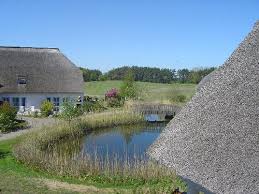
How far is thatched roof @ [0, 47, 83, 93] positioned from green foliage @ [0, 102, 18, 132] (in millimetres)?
9634

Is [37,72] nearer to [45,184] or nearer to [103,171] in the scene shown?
[103,171]

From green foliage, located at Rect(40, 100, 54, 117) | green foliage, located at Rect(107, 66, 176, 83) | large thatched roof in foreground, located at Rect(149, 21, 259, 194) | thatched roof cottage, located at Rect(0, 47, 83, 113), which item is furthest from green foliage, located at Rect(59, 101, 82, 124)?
green foliage, located at Rect(107, 66, 176, 83)

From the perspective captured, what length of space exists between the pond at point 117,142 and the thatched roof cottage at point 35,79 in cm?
814

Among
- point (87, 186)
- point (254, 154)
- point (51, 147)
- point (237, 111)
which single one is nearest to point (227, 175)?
point (254, 154)

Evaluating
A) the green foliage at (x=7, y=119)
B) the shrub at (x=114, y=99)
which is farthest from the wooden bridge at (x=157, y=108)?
the green foliage at (x=7, y=119)

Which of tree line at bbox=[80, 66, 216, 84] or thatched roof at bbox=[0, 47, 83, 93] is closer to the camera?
thatched roof at bbox=[0, 47, 83, 93]

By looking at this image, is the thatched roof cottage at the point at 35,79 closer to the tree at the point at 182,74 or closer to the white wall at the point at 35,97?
the white wall at the point at 35,97

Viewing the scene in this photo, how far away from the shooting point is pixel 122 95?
156 ft

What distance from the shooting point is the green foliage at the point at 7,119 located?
27250mm

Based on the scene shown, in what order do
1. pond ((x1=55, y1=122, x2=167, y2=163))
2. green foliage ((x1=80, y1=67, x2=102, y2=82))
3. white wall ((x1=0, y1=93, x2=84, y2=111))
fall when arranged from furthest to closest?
green foliage ((x1=80, y1=67, x2=102, y2=82))
white wall ((x1=0, y1=93, x2=84, y2=111))
pond ((x1=55, y1=122, x2=167, y2=163))

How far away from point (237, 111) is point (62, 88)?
33.9 meters

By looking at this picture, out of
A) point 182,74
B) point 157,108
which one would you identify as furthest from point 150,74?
point 157,108

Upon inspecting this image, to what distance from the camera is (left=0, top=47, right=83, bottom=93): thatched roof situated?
39000mm

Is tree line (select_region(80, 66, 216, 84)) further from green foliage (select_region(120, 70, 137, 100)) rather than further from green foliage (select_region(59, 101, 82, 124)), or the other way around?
green foliage (select_region(59, 101, 82, 124))
